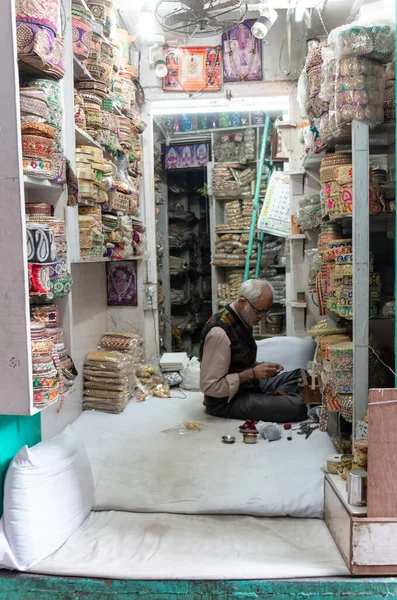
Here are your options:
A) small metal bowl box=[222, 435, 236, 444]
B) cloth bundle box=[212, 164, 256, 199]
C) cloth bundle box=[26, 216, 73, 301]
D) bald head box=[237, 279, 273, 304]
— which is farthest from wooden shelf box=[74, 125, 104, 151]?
cloth bundle box=[212, 164, 256, 199]

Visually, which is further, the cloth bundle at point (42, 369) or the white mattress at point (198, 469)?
the white mattress at point (198, 469)

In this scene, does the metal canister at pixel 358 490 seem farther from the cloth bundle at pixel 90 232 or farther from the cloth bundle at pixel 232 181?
the cloth bundle at pixel 232 181

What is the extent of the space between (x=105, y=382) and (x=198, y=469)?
1408 millimetres

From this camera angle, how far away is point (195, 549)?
2342 mm

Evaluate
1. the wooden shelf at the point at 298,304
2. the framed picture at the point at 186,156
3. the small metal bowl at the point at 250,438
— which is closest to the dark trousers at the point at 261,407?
the small metal bowl at the point at 250,438

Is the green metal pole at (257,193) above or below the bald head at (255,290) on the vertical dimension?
above


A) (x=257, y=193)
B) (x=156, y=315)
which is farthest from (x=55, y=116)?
(x=257, y=193)

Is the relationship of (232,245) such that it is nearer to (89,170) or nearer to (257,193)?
(257,193)

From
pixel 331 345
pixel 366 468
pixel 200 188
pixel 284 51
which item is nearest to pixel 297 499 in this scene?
pixel 366 468

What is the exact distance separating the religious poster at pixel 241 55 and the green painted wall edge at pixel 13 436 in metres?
4.04

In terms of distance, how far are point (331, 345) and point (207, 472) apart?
100 cm

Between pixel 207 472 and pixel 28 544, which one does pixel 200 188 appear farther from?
pixel 28 544

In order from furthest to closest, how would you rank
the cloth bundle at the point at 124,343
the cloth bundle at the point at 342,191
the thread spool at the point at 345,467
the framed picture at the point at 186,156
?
the framed picture at the point at 186,156
the cloth bundle at the point at 124,343
the cloth bundle at the point at 342,191
the thread spool at the point at 345,467

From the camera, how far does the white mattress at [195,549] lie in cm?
217
